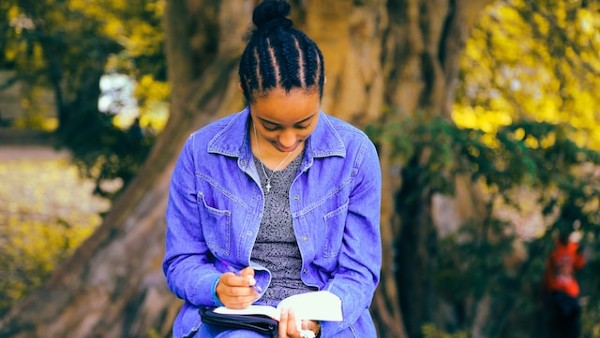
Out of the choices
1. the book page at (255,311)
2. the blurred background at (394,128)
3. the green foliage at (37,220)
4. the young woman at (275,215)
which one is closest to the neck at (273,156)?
the young woman at (275,215)

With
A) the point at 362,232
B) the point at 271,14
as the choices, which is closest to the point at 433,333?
the point at 362,232

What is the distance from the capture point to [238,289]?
9.07 feet

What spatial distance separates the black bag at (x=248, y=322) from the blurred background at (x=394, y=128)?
2.37 metres

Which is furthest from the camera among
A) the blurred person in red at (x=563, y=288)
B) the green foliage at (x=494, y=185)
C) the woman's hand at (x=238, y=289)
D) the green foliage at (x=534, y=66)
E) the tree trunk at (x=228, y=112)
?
the green foliage at (x=534, y=66)

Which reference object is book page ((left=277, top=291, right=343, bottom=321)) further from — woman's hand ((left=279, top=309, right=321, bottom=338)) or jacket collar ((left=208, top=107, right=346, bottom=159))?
jacket collar ((left=208, top=107, right=346, bottom=159))

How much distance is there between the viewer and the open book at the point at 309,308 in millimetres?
2824

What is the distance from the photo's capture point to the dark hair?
2.79 m

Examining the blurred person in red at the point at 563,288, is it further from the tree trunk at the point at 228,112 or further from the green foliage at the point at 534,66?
the tree trunk at the point at 228,112

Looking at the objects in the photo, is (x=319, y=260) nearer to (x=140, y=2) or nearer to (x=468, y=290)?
(x=468, y=290)

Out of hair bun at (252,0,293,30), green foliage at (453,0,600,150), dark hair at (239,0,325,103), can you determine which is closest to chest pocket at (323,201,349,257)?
dark hair at (239,0,325,103)

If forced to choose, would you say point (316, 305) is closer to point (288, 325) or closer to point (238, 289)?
point (288, 325)

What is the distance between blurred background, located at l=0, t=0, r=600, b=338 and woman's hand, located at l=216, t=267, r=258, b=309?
2400mm

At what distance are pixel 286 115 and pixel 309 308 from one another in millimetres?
559

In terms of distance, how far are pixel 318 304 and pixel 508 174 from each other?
8.89 ft
